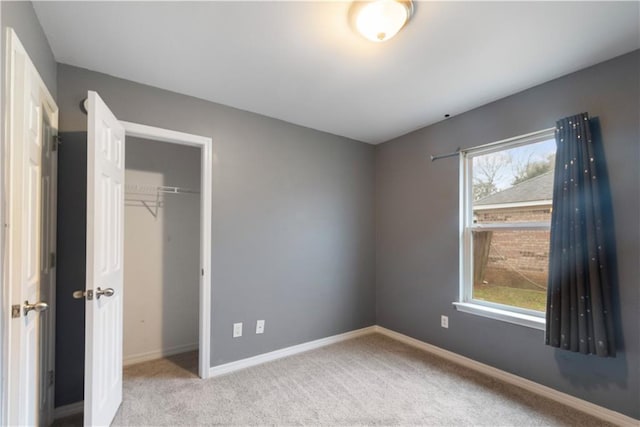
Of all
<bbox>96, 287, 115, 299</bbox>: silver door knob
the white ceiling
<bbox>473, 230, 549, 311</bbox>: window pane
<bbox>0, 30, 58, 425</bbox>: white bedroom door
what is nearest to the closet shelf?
the white ceiling

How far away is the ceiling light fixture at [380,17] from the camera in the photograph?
147cm

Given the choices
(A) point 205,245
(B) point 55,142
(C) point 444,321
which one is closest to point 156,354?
(A) point 205,245

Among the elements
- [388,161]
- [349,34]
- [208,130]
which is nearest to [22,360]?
[208,130]

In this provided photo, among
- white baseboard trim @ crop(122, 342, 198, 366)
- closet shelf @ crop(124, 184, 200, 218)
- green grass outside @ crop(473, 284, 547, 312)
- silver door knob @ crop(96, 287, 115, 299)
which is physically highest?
closet shelf @ crop(124, 184, 200, 218)

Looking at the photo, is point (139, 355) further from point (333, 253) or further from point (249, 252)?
point (333, 253)

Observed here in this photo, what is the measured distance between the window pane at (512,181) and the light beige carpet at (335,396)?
141 cm

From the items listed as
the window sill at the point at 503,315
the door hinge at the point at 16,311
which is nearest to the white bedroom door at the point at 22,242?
the door hinge at the point at 16,311

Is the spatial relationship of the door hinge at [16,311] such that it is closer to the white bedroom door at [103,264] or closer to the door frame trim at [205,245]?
the white bedroom door at [103,264]

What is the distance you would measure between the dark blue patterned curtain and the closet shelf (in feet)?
10.8

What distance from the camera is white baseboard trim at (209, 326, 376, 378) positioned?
102 inches

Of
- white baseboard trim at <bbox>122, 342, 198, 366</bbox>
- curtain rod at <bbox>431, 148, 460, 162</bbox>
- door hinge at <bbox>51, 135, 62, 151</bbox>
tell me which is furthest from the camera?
curtain rod at <bbox>431, 148, 460, 162</bbox>

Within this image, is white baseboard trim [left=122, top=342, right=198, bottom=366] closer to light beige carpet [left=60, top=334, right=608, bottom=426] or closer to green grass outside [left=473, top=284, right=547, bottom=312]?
light beige carpet [left=60, top=334, right=608, bottom=426]

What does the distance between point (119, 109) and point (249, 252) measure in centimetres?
153

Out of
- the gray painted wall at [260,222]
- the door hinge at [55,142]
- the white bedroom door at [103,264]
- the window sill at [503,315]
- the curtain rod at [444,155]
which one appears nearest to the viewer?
the white bedroom door at [103,264]
